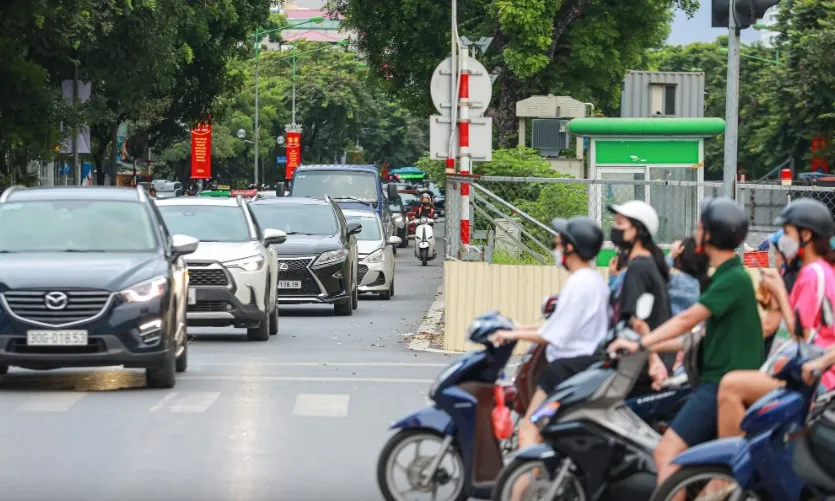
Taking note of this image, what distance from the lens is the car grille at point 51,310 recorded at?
14.0 meters

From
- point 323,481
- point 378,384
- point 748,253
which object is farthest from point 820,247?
point 748,253

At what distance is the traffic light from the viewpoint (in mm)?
15703

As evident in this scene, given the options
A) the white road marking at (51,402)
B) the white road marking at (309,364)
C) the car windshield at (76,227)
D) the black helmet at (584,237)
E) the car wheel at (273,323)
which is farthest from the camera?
the car wheel at (273,323)

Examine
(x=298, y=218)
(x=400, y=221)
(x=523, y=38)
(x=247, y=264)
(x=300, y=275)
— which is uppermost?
(x=523, y=38)

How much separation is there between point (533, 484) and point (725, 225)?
1.40 metres

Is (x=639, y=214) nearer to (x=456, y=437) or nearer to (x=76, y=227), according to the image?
(x=456, y=437)

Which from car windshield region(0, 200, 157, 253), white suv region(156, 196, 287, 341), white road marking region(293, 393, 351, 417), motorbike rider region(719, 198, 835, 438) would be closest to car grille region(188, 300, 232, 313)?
white suv region(156, 196, 287, 341)

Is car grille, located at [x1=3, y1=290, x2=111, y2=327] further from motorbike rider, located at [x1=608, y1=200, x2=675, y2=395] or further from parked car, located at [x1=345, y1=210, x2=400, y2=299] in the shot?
parked car, located at [x1=345, y1=210, x2=400, y2=299]

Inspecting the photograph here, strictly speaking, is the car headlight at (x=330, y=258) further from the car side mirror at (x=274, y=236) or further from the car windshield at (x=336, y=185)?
the car windshield at (x=336, y=185)

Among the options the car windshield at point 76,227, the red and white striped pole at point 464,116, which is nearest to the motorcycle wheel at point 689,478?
the car windshield at point 76,227

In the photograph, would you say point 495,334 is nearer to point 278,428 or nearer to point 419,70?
point 278,428

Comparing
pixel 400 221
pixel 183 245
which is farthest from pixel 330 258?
pixel 400 221

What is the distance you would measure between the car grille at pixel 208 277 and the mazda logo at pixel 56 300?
6320 mm

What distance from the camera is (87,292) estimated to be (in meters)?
14.0
